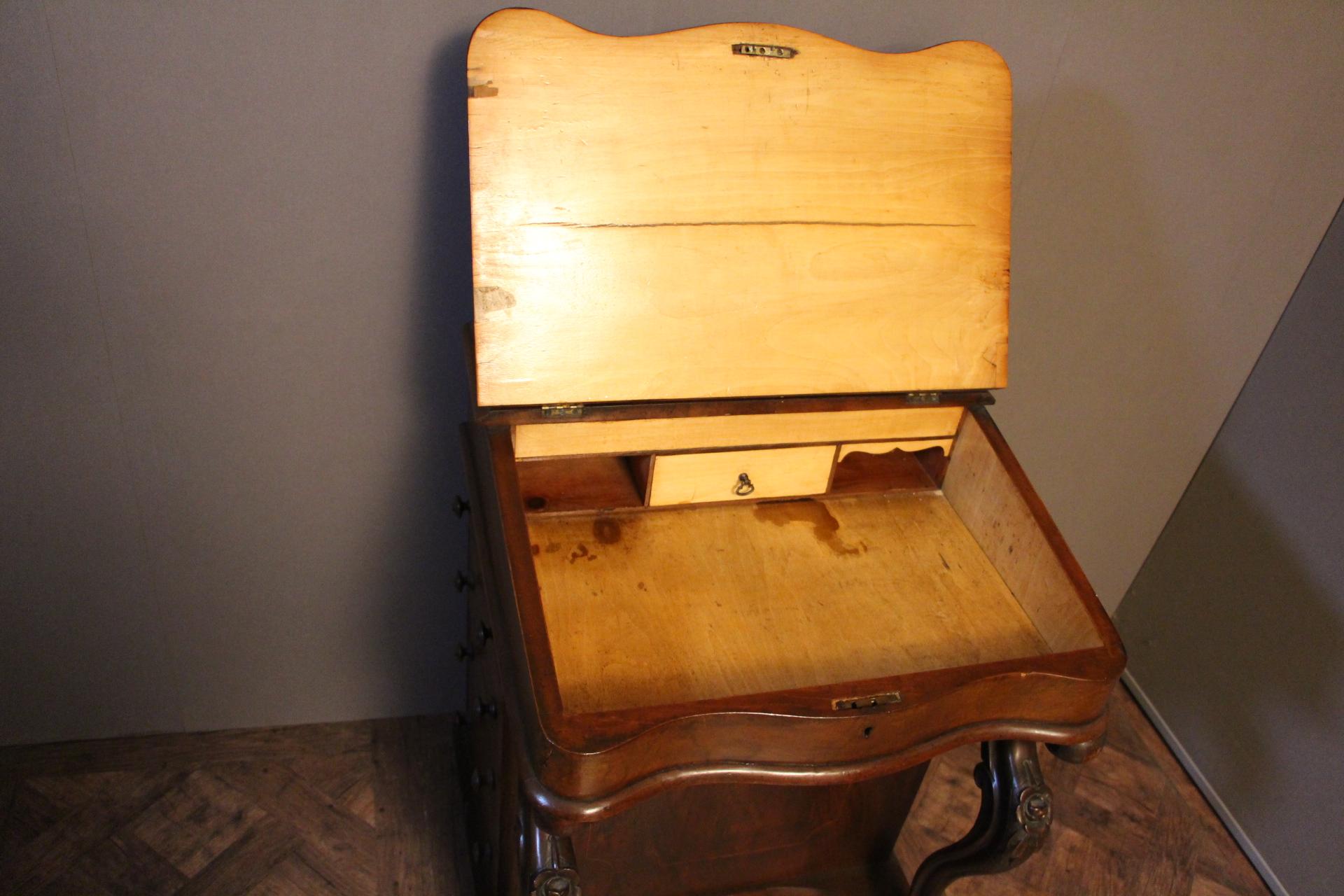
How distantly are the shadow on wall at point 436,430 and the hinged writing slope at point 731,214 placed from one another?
7.0 inches

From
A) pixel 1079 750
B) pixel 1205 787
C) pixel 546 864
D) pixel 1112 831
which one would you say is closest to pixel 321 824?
pixel 546 864

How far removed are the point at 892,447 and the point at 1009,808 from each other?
0.52 m

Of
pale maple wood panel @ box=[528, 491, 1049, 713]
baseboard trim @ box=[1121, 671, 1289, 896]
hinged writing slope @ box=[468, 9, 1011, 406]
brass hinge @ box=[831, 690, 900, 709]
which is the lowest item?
baseboard trim @ box=[1121, 671, 1289, 896]

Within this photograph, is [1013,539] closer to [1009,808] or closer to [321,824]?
[1009,808]

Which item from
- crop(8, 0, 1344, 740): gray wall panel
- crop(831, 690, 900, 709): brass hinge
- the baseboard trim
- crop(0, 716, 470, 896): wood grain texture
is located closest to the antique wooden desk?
crop(831, 690, 900, 709): brass hinge

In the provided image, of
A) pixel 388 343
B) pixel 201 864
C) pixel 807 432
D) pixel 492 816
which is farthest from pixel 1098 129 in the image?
pixel 201 864

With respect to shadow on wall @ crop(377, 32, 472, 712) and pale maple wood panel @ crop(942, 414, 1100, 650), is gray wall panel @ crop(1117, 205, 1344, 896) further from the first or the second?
shadow on wall @ crop(377, 32, 472, 712)

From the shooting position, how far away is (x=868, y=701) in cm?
106

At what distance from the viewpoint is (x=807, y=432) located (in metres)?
1.40

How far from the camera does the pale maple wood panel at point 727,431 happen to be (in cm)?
130

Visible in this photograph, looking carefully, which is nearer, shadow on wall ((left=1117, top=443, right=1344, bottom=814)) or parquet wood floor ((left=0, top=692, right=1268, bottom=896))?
parquet wood floor ((left=0, top=692, right=1268, bottom=896))

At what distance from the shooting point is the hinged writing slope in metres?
1.20

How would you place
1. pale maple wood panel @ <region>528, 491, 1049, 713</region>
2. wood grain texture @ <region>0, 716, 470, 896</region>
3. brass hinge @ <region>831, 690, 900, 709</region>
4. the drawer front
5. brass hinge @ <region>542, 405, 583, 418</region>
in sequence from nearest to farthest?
brass hinge @ <region>831, 690, 900, 709</region>, pale maple wood panel @ <region>528, 491, 1049, 713</region>, brass hinge @ <region>542, 405, 583, 418</region>, the drawer front, wood grain texture @ <region>0, 716, 470, 896</region>

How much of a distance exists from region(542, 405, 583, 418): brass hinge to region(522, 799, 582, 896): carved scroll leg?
47cm
